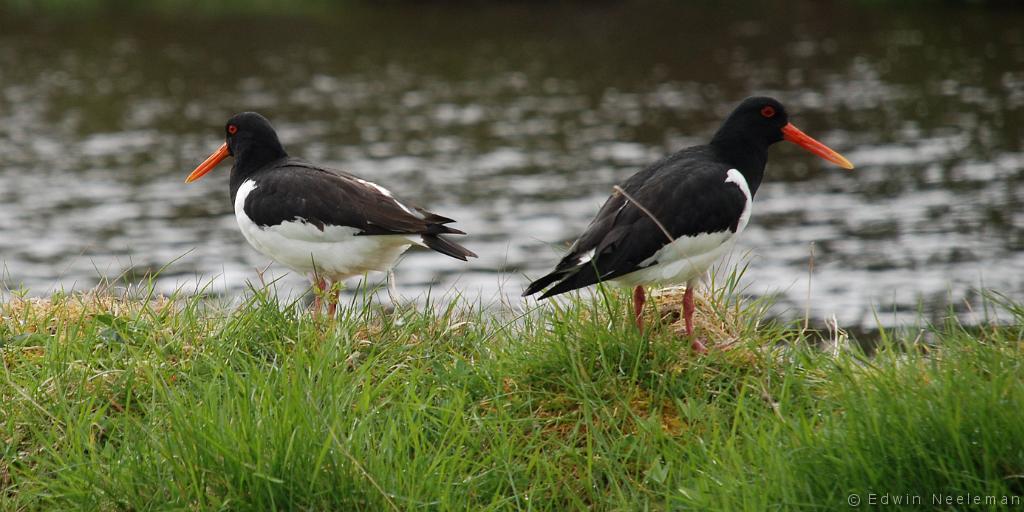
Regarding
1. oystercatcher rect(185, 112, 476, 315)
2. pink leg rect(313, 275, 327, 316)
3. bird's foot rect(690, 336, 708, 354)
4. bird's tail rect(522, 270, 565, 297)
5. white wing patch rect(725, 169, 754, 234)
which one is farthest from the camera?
oystercatcher rect(185, 112, 476, 315)

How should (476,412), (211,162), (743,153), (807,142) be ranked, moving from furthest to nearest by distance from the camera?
(211,162), (807,142), (743,153), (476,412)

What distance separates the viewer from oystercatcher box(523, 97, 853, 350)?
5035 millimetres

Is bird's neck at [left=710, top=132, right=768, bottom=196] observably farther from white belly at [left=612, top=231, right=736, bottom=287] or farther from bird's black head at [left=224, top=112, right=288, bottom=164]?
bird's black head at [left=224, top=112, right=288, bottom=164]

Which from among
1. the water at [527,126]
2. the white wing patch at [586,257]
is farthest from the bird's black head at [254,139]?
the white wing patch at [586,257]

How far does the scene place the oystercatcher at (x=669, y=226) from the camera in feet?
16.5

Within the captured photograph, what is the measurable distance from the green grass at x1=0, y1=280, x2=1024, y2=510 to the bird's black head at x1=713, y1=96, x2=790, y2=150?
950 millimetres

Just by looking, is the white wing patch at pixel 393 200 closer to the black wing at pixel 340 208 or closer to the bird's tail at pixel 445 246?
the black wing at pixel 340 208

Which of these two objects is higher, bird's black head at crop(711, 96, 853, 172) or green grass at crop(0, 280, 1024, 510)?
bird's black head at crop(711, 96, 853, 172)

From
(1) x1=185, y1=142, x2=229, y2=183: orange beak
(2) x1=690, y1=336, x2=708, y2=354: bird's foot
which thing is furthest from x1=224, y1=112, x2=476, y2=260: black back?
(2) x1=690, y1=336, x2=708, y2=354: bird's foot

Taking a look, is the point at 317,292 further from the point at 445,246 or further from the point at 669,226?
the point at 669,226

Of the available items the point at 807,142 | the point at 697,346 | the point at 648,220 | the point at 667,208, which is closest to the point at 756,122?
the point at 807,142

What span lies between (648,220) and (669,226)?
0.10 m

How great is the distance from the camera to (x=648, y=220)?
204 inches

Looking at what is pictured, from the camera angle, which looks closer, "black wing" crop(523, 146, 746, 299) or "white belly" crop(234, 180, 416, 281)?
"black wing" crop(523, 146, 746, 299)
